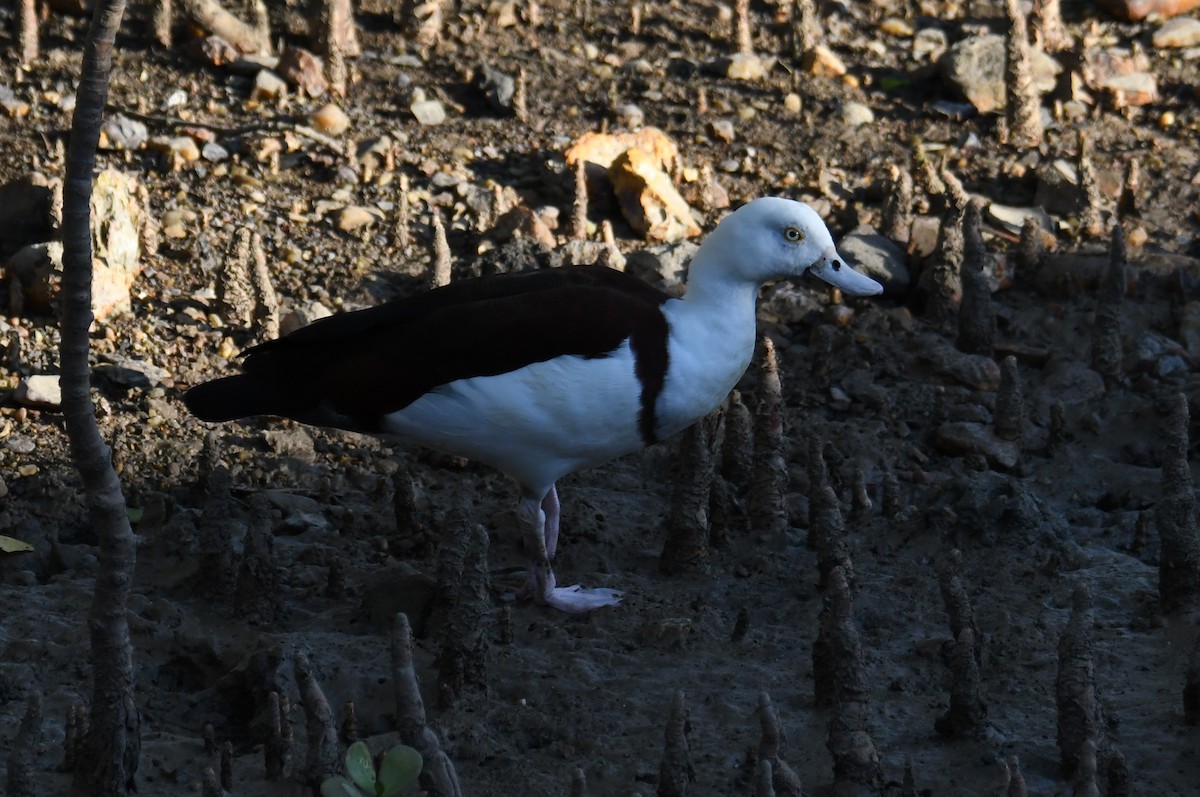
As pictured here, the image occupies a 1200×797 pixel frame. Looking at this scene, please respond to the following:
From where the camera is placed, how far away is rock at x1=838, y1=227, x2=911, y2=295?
694cm

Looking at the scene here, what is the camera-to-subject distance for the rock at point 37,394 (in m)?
5.69

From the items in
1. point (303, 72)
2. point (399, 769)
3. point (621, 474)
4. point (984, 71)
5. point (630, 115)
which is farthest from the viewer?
point (984, 71)

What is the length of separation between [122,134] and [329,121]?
982 mm

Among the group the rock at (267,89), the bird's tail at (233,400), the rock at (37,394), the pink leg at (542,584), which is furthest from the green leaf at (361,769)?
the rock at (267,89)

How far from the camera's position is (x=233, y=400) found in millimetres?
4918

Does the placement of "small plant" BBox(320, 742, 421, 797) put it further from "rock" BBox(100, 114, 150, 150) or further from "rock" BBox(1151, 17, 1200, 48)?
"rock" BBox(1151, 17, 1200, 48)

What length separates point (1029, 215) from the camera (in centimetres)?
738

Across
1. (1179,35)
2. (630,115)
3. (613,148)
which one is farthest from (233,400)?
(1179,35)

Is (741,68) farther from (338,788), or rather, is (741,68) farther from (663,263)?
(338,788)

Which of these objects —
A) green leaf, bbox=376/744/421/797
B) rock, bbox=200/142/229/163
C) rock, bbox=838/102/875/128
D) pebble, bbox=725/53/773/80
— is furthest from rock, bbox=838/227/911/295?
green leaf, bbox=376/744/421/797

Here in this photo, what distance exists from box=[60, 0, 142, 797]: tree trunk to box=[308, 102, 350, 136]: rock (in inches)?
161

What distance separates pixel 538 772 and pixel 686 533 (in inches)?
49.0

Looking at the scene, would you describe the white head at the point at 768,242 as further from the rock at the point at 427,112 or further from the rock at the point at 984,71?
the rock at the point at 984,71

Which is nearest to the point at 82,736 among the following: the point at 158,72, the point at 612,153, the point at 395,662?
the point at 395,662
